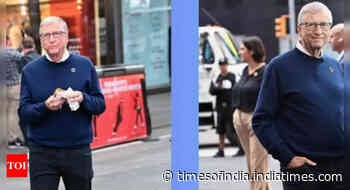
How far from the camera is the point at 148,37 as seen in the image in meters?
20.1

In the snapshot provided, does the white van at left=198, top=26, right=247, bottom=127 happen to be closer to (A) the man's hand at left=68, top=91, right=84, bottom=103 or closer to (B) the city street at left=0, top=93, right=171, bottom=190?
(B) the city street at left=0, top=93, right=171, bottom=190

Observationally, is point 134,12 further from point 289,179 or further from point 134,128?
point 289,179

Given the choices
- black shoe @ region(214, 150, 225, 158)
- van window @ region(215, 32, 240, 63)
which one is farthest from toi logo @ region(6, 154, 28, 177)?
van window @ region(215, 32, 240, 63)

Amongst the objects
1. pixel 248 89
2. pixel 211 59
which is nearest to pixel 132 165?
pixel 248 89

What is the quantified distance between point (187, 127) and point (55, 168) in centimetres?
131

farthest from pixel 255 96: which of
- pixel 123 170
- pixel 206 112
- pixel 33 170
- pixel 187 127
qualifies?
pixel 206 112

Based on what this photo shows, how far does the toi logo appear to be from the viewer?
5094mm

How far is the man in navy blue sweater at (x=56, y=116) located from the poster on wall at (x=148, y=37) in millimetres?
14636

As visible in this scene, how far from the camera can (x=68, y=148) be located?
15.7 feet

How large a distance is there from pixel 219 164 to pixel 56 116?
18.3ft

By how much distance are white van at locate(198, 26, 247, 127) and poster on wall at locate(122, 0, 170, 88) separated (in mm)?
4305

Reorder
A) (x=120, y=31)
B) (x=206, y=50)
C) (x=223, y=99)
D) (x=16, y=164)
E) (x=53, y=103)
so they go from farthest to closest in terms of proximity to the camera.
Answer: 1. (x=120, y=31)
2. (x=206, y=50)
3. (x=223, y=99)
4. (x=16, y=164)
5. (x=53, y=103)

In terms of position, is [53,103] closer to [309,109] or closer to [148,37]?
[309,109]

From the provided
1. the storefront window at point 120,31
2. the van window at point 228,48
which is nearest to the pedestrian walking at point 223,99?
the van window at point 228,48
